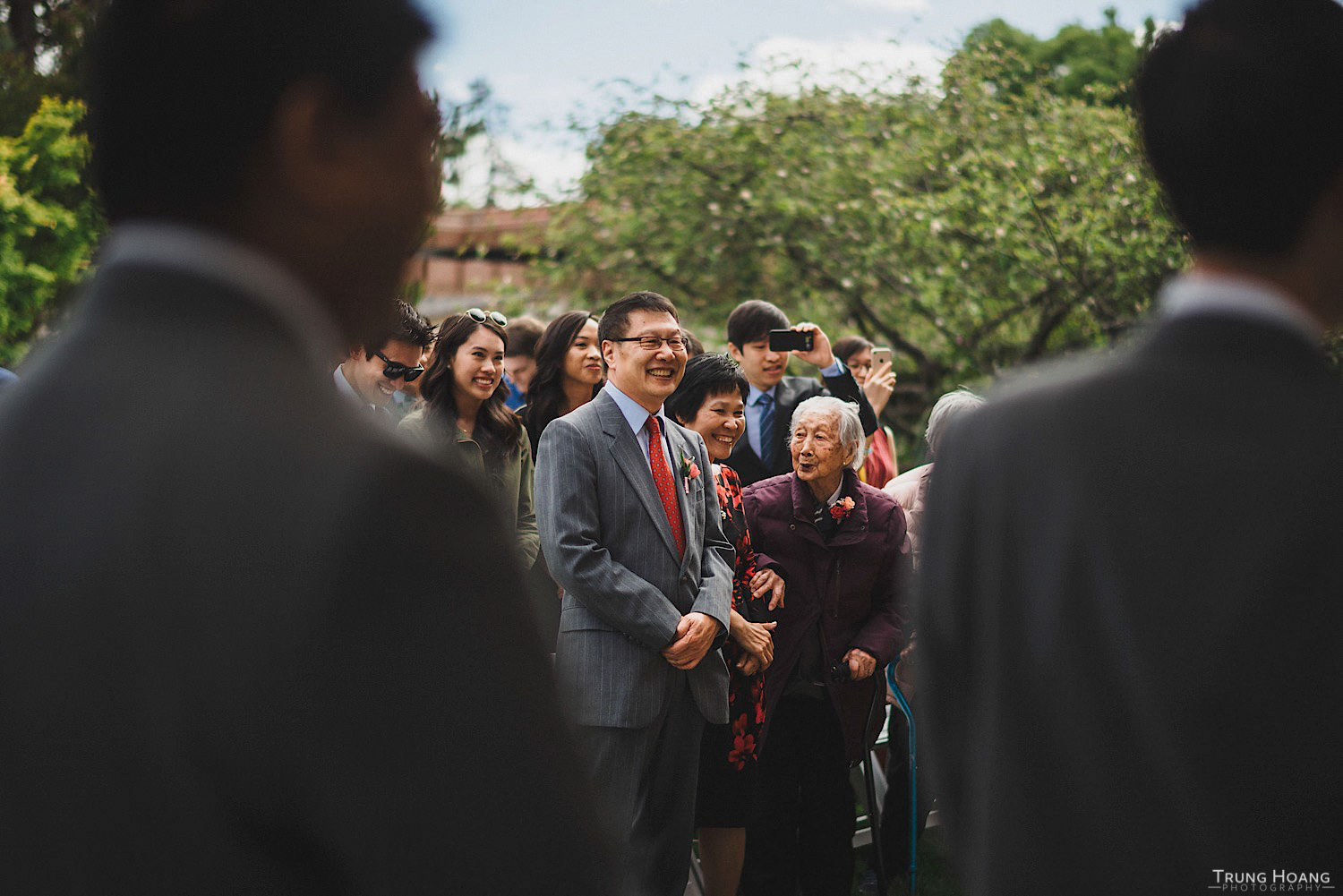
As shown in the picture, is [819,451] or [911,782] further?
[911,782]

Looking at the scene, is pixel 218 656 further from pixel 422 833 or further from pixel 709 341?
pixel 709 341

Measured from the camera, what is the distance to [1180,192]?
130cm

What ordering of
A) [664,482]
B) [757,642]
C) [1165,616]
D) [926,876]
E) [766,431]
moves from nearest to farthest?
[1165,616]
[664,482]
[757,642]
[926,876]
[766,431]

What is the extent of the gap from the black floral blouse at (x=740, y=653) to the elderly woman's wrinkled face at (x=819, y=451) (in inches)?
11.9

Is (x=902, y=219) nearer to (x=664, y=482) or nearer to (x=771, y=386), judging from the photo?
(x=771, y=386)

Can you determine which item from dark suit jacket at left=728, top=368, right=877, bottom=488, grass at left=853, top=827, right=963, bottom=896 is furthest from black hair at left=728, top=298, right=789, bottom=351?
grass at left=853, top=827, right=963, bottom=896

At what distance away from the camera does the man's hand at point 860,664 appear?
14.6 ft

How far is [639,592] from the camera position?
3873mm

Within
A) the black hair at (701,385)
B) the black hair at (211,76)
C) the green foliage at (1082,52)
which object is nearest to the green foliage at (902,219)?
the green foliage at (1082,52)

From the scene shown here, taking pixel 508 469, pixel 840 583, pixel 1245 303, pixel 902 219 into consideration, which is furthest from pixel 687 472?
pixel 902 219

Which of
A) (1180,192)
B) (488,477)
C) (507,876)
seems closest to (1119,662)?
(1180,192)

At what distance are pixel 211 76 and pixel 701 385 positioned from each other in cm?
422

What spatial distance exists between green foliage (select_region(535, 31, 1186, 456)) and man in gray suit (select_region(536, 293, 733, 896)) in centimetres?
767

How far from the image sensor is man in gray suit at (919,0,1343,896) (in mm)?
1153
